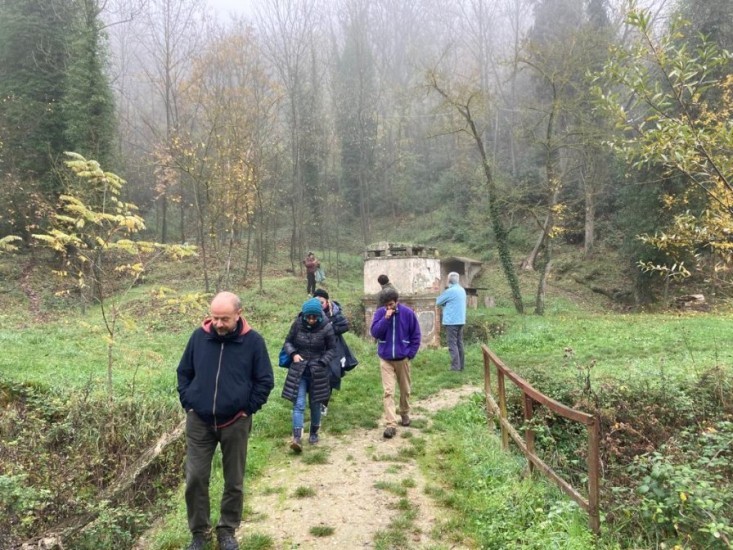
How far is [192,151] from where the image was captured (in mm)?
16609

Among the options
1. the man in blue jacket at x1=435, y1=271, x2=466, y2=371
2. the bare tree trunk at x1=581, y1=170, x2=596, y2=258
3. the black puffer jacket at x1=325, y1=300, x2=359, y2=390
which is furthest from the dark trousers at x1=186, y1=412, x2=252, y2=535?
the bare tree trunk at x1=581, y1=170, x2=596, y2=258

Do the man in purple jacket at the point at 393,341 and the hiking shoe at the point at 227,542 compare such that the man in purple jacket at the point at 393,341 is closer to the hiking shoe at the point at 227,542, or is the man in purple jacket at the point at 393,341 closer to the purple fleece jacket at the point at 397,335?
the purple fleece jacket at the point at 397,335

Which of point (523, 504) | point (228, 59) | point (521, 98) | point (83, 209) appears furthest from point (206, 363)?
point (521, 98)

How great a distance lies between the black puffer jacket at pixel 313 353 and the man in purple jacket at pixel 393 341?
0.81m

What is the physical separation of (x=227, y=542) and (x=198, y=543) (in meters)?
0.23

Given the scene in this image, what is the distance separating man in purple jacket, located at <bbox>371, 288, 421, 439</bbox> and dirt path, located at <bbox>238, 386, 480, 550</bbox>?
1.95 feet

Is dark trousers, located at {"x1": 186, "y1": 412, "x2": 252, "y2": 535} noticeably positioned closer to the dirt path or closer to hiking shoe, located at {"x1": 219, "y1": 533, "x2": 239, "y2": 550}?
hiking shoe, located at {"x1": 219, "y1": 533, "x2": 239, "y2": 550}

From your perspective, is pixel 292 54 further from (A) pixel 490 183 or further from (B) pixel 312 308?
(B) pixel 312 308

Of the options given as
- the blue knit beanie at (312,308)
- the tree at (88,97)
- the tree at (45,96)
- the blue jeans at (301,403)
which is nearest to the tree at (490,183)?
the blue knit beanie at (312,308)

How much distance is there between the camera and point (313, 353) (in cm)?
560

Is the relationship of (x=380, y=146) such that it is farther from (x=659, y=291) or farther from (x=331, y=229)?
(x=659, y=291)

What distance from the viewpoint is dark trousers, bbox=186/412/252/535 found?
358 centimetres

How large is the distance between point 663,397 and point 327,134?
91.8 feet

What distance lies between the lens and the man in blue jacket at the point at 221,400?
3.54m
